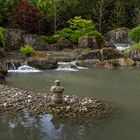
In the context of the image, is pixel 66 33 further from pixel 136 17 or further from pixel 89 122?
pixel 89 122

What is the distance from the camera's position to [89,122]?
12.2 meters

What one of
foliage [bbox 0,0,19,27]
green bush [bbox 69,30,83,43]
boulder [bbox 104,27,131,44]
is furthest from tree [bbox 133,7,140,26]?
foliage [bbox 0,0,19,27]

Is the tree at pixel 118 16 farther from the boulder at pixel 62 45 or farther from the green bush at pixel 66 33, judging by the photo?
the boulder at pixel 62 45

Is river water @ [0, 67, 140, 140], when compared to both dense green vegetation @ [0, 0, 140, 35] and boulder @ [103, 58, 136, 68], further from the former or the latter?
dense green vegetation @ [0, 0, 140, 35]

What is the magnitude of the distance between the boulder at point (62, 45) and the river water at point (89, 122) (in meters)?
16.7

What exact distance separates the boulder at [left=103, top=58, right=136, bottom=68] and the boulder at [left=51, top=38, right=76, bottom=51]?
11.2m

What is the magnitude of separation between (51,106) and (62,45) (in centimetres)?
2695

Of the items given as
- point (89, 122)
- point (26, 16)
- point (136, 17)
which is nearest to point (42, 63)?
point (89, 122)

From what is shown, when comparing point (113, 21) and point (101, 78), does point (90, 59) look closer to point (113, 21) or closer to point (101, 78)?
point (101, 78)

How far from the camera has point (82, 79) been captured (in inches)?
880

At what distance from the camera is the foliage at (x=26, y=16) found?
46.1 meters

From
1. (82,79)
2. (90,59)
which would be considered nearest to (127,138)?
(82,79)

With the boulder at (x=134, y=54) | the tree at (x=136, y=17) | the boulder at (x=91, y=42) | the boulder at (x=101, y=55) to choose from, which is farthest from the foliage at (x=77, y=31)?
the boulder at (x=101, y=55)

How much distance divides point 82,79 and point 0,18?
27.0m
